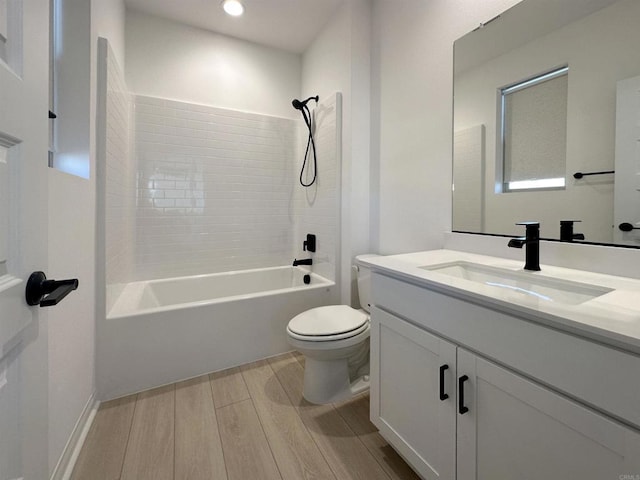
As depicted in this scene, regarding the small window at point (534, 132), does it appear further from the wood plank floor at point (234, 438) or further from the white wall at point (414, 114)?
the wood plank floor at point (234, 438)

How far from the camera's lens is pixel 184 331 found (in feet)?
6.03

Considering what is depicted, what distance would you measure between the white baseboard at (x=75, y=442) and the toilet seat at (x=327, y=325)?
3.41 ft

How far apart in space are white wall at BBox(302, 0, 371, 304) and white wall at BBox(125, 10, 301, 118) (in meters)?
0.80

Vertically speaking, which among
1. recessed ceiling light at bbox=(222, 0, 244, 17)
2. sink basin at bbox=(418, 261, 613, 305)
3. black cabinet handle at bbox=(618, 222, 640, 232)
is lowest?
sink basin at bbox=(418, 261, 613, 305)

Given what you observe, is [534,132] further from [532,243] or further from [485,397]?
[485,397]

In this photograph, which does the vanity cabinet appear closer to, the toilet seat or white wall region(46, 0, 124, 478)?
the toilet seat

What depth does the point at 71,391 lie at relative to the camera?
50.2 inches

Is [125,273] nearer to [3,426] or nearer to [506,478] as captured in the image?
[3,426]

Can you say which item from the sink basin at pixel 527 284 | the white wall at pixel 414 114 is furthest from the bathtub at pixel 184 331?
the sink basin at pixel 527 284

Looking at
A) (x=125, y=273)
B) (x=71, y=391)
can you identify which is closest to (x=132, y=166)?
(x=125, y=273)

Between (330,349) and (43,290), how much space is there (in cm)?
123

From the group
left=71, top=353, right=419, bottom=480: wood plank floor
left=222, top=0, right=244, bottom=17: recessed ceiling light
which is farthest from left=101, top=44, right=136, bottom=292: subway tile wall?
left=222, top=0, right=244, bottom=17: recessed ceiling light

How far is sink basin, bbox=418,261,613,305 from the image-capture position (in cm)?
91

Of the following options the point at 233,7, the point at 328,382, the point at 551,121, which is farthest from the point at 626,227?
the point at 233,7
